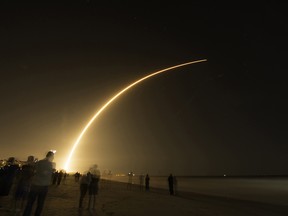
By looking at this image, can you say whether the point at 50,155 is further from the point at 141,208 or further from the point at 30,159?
the point at 141,208

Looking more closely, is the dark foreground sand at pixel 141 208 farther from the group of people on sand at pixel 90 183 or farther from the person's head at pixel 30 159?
the person's head at pixel 30 159

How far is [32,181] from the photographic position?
6891mm

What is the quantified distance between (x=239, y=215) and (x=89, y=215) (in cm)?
700

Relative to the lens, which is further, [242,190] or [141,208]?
[242,190]

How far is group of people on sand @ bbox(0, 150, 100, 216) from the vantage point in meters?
6.73

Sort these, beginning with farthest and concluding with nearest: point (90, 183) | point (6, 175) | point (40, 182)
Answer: point (90, 183) → point (6, 175) → point (40, 182)

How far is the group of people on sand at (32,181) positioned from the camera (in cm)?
→ 673

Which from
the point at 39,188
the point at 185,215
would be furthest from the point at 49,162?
the point at 185,215

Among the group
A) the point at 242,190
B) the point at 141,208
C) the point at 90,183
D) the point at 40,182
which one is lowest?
the point at 141,208

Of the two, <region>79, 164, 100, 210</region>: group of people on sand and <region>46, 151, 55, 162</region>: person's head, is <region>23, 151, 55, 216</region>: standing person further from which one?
<region>79, 164, 100, 210</region>: group of people on sand

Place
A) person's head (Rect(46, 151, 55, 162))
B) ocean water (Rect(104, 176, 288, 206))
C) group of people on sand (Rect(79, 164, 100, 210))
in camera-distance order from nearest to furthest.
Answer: person's head (Rect(46, 151, 55, 162))
group of people on sand (Rect(79, 164, 100, 210))
ocean water (Rect(104, 176, 288, 206))

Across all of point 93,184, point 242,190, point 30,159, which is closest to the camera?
point 30,159

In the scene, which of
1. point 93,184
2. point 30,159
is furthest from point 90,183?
point 30,159

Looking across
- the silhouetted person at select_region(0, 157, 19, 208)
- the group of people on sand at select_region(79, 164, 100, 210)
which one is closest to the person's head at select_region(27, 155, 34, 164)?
the silhouetted person at select_region(0, 157, 19, 208)
